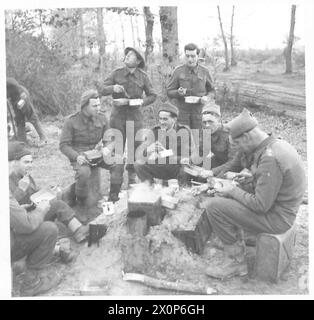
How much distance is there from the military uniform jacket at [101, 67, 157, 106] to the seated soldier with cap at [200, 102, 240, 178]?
0.68 metres

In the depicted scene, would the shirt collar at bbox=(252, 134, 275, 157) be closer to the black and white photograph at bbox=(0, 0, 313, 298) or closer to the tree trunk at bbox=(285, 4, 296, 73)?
the black and white photograph at bbox=(0, 0, 313, 298)

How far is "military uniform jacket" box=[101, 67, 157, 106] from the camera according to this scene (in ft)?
16.8

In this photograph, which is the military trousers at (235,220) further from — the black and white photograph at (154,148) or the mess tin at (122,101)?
the mess tin at (122,101)

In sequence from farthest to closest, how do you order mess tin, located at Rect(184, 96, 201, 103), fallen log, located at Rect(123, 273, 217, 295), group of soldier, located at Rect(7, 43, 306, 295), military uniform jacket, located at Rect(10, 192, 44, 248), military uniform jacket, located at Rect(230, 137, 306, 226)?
mess tin, located at Rect(184, 96, 201, 103) → fallen log, located at Rect(123, 273, 217, 295) → military uniform jacket, located at Rect(10, 192, 44, 248) → group of soldier, located at Rect(7, 43, 306, 295) → military uniform jacket, located at Rect(230, 137, 306, 226)

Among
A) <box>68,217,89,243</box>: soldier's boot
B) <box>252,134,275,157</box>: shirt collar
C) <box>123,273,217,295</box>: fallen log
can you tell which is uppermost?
<box>252,134,275,157</box>: shirt collar

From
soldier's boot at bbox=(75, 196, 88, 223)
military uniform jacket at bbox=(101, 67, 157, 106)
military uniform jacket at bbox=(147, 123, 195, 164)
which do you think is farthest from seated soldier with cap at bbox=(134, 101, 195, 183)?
soldier's boot at bbox=(75, 196, 88, 223)

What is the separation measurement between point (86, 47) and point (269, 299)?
3.51 metres

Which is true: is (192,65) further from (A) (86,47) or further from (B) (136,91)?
(A) (86,47)

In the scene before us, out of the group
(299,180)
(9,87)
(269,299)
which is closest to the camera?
(299,180)

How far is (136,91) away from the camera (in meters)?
5.16

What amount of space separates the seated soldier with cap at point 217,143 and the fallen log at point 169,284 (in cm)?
122

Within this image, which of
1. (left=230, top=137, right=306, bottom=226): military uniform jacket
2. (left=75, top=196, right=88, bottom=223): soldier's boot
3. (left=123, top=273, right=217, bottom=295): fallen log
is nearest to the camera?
(left=230, top=137, right=306, bottom=226): military uniform jacket

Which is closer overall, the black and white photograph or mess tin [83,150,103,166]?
the black and white photograph
